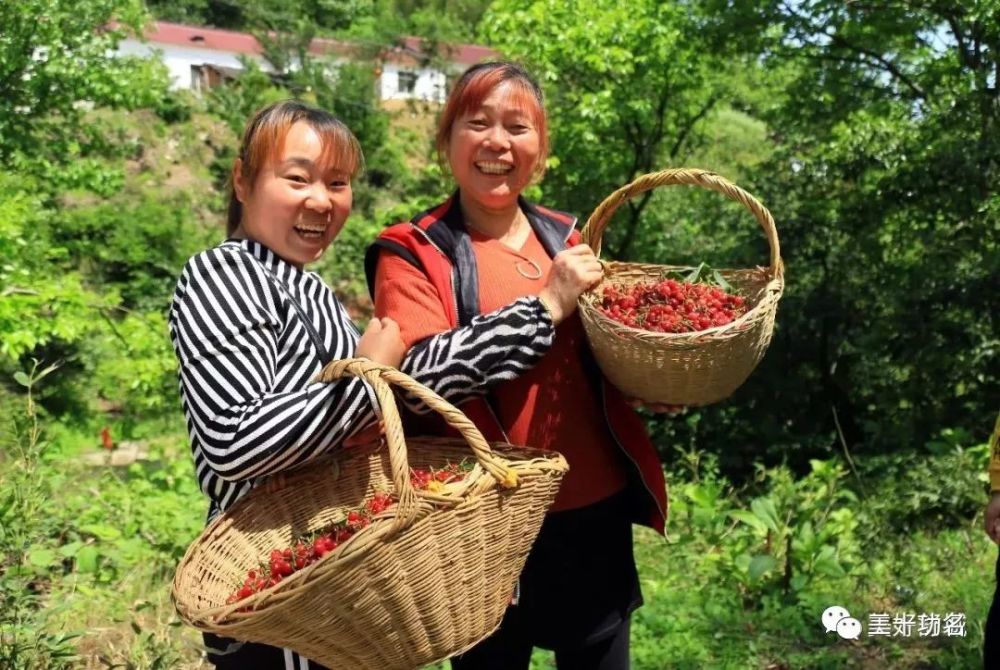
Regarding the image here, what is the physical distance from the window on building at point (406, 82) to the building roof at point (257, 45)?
0.64m

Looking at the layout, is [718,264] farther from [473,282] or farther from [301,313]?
[301,313]

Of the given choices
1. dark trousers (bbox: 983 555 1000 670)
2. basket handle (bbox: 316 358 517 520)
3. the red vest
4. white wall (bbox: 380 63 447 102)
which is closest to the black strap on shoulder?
basket handle (bbox: 316 358 517 520)

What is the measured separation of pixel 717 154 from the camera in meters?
19.8

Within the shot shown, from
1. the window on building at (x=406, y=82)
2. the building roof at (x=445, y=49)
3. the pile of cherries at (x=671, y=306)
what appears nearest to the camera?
the pile of cherries at (x=671, y=306)

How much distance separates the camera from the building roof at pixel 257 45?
2856 cm

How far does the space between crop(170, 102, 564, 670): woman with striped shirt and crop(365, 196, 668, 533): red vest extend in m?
0.12

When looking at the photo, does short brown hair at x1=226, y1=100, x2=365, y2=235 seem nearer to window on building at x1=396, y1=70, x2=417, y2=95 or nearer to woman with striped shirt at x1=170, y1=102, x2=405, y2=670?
woman with striped shirt at x1=170, y1=102, x2=405, y2=670

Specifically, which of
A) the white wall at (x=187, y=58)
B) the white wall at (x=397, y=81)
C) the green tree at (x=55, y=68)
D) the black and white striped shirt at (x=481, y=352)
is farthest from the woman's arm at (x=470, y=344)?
the white wall at (x=187, y=58)

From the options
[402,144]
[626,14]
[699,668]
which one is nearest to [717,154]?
[626,14]

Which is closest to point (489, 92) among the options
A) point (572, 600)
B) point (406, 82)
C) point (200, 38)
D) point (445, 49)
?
point (572, 600)

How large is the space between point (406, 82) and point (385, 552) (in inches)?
1106

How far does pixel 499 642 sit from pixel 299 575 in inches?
30.2

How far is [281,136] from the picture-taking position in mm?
1700

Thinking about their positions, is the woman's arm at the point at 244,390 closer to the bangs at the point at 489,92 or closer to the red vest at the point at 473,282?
the red vest at the point at 473,282
